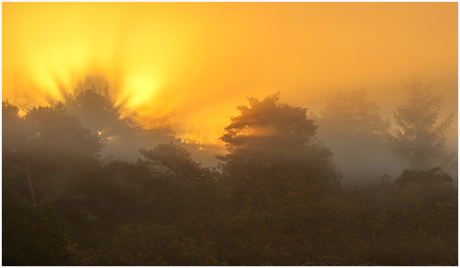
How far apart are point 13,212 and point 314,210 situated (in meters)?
13.8

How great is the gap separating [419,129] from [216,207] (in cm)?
3699

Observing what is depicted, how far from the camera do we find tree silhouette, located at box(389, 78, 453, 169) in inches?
1837

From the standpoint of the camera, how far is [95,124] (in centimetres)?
5147

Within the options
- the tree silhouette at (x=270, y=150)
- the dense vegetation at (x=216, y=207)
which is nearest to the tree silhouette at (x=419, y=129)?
the dense vegetation at (x=216, y=207)

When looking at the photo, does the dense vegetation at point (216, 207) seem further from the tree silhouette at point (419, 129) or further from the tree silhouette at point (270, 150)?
the tree silhouette at point (419, 129)

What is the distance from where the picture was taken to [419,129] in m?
47.5

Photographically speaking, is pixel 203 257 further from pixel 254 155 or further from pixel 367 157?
pixel 367 157

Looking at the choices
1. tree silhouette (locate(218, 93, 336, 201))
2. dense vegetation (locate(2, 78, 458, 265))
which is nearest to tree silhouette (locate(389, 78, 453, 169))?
dense vegetation (locate(2, 78, 458, 265))

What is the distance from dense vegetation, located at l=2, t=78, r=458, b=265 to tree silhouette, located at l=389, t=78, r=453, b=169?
20240 mm

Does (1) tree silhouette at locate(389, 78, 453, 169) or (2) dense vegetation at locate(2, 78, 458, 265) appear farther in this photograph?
(1) tree silhouette at locate(389, 78, 453, 169)

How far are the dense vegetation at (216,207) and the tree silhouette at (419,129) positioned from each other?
2024 centimetres

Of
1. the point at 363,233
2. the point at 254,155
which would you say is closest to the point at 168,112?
the point at 254,155

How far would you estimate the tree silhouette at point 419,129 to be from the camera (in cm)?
4666

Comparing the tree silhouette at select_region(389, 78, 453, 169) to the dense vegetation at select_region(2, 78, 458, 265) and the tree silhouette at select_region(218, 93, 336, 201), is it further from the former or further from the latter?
the tree silhouette at select_region(218, 93, 336, 201)
